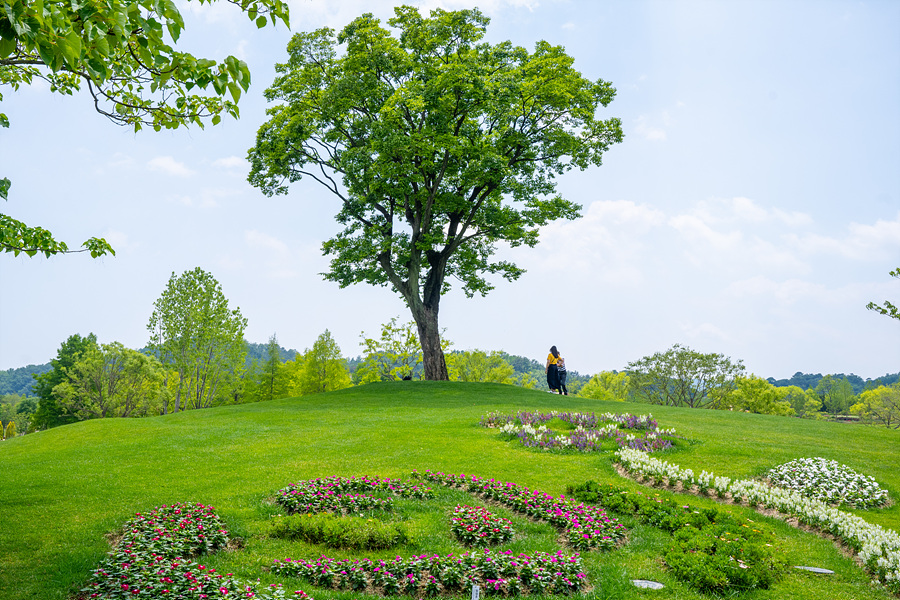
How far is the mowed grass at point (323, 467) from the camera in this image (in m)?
6.20

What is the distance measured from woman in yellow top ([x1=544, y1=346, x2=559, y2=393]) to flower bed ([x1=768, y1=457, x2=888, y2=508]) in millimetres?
14414

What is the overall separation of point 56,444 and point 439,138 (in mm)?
17059

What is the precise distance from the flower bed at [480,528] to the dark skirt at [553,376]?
18.4 m

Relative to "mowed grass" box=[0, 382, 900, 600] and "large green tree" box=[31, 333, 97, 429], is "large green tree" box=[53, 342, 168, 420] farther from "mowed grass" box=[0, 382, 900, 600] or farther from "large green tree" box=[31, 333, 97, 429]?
"mowed grass" box=[0, 382, 900, 600]

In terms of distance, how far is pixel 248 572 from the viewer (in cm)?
589

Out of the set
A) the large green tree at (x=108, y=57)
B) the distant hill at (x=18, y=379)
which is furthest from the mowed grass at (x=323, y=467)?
the distant hill at (x=18, y=379)

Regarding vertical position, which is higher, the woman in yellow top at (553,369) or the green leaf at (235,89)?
the green leaf at (235,89)

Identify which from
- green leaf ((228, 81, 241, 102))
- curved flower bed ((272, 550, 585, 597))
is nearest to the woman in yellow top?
curved flower bed ((272, 550, 585, 597))

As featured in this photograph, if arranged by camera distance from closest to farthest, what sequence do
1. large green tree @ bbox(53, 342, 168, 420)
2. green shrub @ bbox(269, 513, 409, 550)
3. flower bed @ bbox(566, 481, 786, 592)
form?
flower bed @ bbox(566, 481, 786, 592), green shrub @ bbox(269, 513, 409, 550), large green tree @ bbox(53, 342, 168, 420)

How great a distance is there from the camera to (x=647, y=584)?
586cm

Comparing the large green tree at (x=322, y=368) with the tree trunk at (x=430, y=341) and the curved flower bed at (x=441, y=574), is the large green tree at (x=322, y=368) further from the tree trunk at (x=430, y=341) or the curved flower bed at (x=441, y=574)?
the curved flower bed at (x=441, y=574)

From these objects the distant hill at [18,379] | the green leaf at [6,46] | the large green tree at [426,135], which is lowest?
the distant hill at [18,379]

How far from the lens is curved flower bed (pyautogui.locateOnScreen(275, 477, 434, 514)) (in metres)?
8.17

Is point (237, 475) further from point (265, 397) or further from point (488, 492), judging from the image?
point (265, 397)
